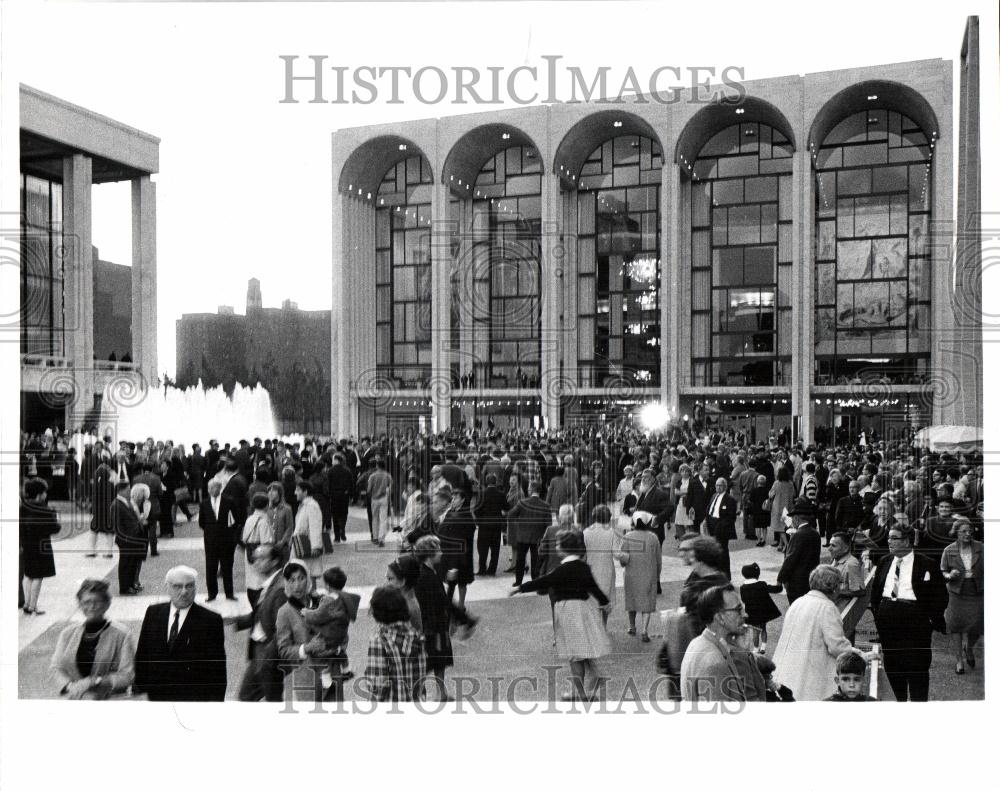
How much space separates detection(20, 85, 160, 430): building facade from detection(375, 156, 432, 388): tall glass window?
33.7 ft

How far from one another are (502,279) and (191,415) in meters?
13.1

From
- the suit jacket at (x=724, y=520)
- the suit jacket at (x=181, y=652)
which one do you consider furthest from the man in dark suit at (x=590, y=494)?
the suit jacket at (x=181, y=652)

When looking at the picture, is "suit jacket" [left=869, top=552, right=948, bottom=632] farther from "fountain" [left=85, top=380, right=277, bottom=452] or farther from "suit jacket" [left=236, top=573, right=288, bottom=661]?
"fountain" [left=85, top=380, right=277, bottom=452]

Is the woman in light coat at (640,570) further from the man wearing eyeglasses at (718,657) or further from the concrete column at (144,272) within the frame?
the concrete column at (144,272)

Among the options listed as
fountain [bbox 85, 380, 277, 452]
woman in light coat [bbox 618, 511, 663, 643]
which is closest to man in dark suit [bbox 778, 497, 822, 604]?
woman in light coat [bbox 618, 511, 663, 643]

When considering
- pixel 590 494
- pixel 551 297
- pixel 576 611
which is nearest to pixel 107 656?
pixel 576 611

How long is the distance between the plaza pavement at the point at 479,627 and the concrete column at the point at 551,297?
16.2 m

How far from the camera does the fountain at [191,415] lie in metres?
15.8

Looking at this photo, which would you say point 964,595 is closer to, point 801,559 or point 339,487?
point 801,559

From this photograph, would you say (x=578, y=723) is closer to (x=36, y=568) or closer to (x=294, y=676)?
(x=294, y=676)

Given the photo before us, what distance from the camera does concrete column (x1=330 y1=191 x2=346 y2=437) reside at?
27.4 meters

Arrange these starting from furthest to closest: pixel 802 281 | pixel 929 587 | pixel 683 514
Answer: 1. pixel 802 281
2. pixel 683 514
3. pixel 929 587

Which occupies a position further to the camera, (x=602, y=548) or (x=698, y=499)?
(x=698, y=499)

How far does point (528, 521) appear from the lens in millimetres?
8977
